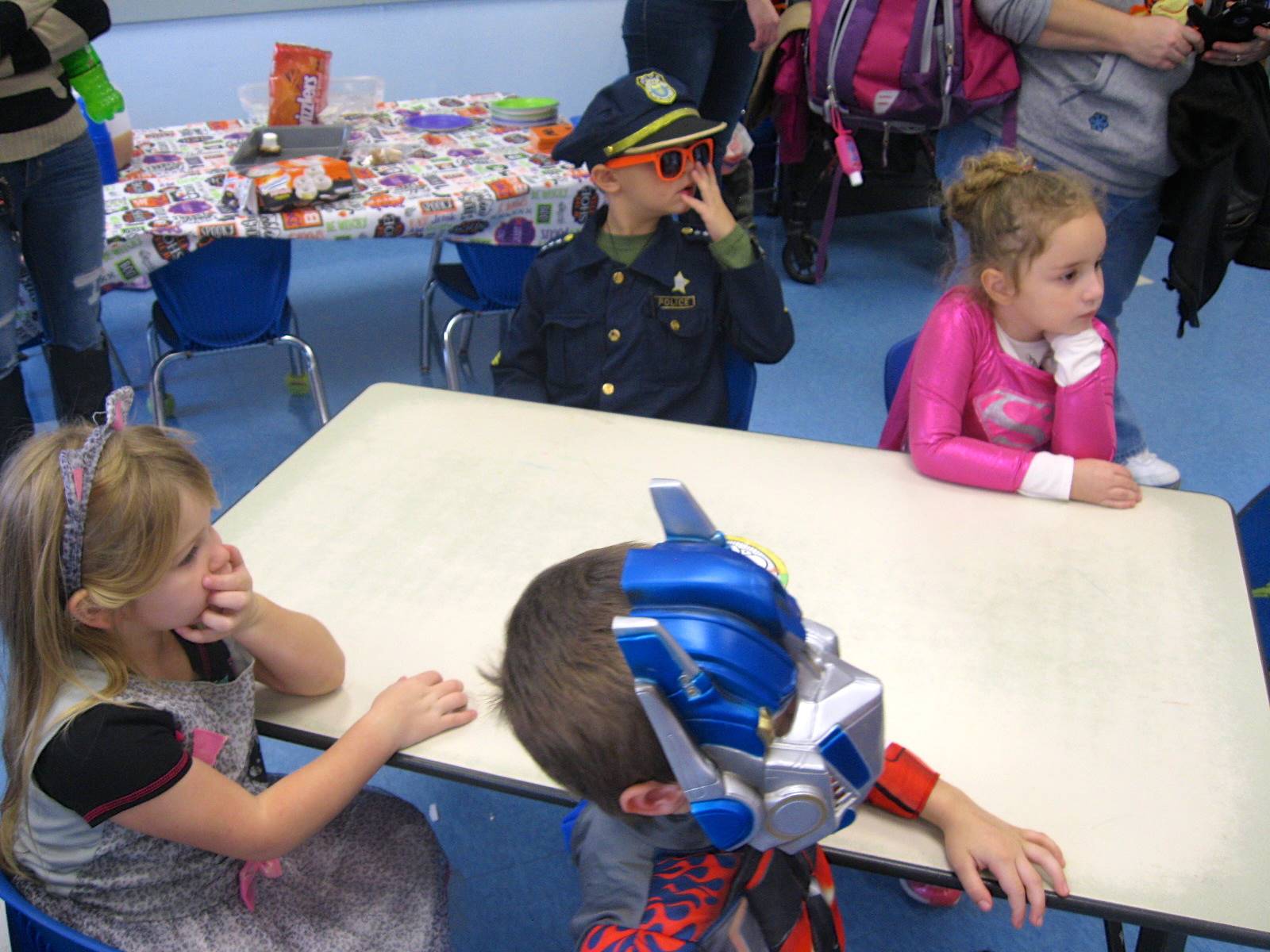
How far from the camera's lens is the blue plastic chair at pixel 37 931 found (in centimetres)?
81

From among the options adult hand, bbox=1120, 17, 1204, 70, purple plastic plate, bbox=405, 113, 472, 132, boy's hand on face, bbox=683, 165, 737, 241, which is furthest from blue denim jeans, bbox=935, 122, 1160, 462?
purple plastic plate, bbox=405, 113, 472, 132

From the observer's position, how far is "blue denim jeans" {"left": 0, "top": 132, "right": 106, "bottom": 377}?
1.94m

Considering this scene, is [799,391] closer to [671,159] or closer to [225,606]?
[671,159]

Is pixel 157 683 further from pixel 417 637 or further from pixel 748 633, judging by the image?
pixel 748 633

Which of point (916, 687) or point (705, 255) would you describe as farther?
point (705, 255)

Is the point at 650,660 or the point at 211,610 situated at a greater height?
the point at 650,660

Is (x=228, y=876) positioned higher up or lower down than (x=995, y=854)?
lower down

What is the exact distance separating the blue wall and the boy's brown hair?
3.57 metres

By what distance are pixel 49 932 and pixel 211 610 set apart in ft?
0.98

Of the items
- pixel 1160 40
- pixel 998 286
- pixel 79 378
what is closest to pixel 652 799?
pixel 998 286

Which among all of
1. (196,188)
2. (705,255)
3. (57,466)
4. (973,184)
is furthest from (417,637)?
(196,188)

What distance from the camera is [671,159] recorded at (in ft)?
5.30

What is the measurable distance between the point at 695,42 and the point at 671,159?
129 centimetres

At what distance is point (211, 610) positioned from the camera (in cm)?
100
